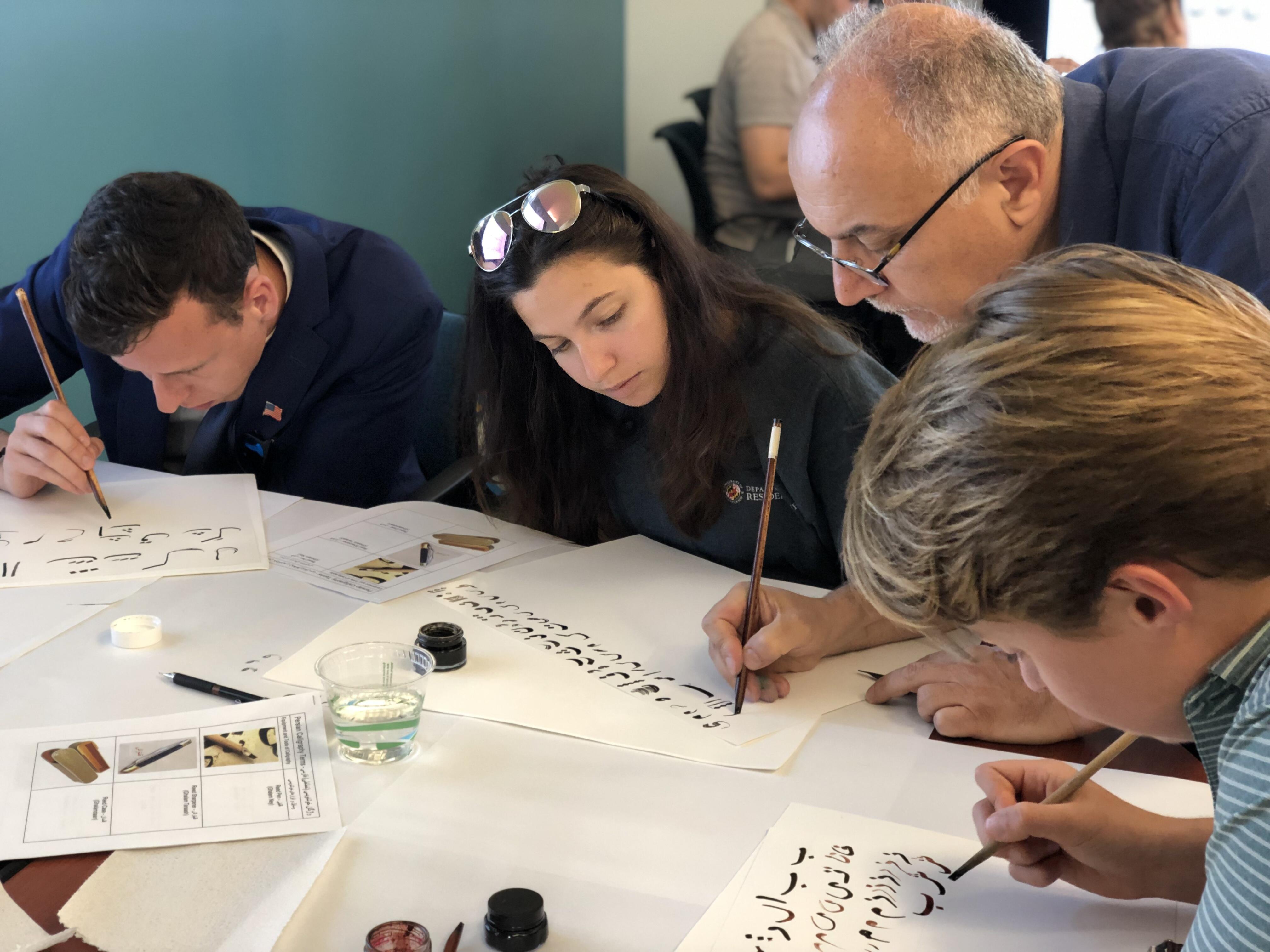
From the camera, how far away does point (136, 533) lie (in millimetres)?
1609

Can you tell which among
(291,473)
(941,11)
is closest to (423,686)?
(941,11)

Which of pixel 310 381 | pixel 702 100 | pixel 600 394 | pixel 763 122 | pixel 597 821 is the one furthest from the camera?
pixel 702 100

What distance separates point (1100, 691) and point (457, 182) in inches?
131

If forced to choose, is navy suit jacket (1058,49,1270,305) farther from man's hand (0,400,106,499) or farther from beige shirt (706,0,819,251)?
beige shirt (706,0,819,251)

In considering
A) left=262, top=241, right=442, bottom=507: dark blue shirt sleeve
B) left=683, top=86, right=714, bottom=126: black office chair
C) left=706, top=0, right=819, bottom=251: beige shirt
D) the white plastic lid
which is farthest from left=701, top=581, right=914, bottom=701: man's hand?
left=683, top=86, right=714, bottom=126: black office chair

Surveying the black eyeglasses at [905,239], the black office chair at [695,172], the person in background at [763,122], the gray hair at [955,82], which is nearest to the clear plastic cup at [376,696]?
the black eyeglasses at [905,239]

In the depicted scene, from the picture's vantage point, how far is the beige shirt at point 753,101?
134 inches

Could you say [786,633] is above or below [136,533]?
above

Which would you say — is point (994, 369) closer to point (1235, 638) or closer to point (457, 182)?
point (1235, 638)

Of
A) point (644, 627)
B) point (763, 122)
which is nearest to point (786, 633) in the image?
point (644, 627)

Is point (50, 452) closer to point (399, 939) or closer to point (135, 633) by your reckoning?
point (135, 633)

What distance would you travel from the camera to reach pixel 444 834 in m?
0.91

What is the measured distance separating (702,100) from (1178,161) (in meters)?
3.02

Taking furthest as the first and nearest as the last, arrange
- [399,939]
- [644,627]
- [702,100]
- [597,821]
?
1. [702,100]
2. [644,627]
3. [597,821]
4. [399,939]
